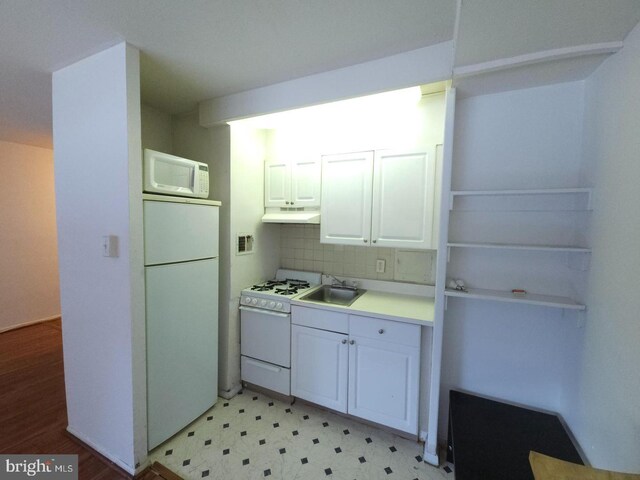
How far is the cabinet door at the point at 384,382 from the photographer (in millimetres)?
1726

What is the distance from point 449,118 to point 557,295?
1.15 meters

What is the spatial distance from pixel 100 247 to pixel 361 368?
5.99 feet

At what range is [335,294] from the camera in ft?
8.07

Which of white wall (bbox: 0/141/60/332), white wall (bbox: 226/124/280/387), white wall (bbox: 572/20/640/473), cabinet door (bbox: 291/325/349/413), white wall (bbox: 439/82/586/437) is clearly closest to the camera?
white wall (bbox: 572/20/640/473)

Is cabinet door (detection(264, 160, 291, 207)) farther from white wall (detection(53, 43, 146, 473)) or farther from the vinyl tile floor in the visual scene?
the vinyl tile floor

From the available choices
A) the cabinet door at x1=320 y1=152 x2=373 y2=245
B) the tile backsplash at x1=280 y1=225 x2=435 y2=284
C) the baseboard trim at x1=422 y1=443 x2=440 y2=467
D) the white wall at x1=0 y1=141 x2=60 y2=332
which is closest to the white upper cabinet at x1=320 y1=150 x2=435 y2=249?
the cabinet door at x1=320 y1=152 x2=373 y2=245

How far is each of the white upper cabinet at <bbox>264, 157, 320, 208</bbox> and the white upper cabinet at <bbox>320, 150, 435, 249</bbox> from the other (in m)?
0.11

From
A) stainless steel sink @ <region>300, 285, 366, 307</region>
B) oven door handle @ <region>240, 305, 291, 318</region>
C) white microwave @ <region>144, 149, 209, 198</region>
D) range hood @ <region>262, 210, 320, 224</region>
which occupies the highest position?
white microwave @ <region>144, 149, 209, 198</region>

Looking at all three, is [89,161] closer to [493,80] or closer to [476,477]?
[493,80]

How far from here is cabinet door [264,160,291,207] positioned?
2.35m

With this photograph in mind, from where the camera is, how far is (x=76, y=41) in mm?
1396

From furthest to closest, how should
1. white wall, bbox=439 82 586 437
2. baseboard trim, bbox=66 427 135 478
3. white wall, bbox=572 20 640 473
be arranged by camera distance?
baseboard trim, bbox=66 427 135 478 < white wall, bbox=439 82 586 437 < white wall, bbox=572 20 640 473

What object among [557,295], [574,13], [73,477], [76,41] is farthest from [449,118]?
[73,477]

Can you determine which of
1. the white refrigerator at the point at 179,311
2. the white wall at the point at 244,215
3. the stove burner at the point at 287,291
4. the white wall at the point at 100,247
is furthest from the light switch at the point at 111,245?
the stove burner at the point at 287,291
